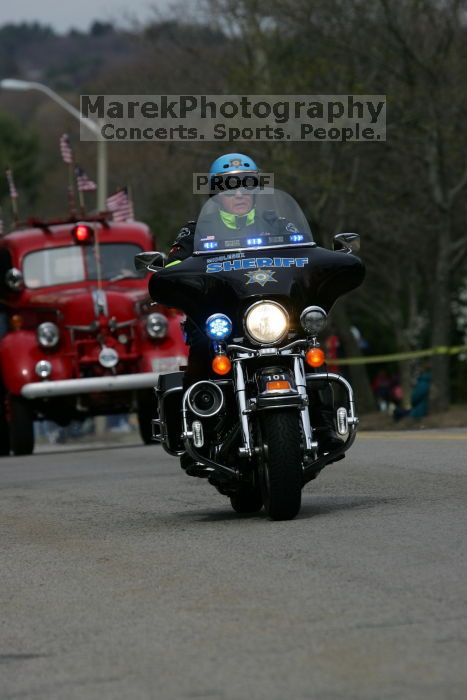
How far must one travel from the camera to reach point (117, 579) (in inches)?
299

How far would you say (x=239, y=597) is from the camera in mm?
6812

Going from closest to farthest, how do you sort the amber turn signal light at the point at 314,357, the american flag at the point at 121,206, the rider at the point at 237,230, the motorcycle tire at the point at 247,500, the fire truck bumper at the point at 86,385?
the amber turn signal light at the point at 314,357, the rider at the point at 237,230, the motorcycle tire at the point at 247,500, the fire truck bumper at the point at 86,385, the american flag at the point at 121,206

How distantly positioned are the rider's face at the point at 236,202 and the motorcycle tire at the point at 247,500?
1.60 metres

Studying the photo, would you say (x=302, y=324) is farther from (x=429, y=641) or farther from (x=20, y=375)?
(x=20, y=375)

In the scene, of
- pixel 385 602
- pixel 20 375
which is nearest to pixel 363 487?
pixel 385 602

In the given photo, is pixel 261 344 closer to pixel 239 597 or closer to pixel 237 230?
pixel 237 230

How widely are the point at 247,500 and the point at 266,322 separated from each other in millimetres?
1387

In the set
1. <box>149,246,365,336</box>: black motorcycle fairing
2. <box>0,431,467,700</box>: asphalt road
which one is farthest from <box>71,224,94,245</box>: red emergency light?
<box>149,246,365,336</box>: black motorcycle fairing

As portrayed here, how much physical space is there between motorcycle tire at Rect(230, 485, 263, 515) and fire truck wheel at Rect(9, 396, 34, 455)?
34.6 feet

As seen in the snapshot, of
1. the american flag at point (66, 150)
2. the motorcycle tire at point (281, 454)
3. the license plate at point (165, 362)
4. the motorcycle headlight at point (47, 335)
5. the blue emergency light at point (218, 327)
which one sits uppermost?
the american flag at point (66, 150)

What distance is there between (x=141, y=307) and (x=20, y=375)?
167cm

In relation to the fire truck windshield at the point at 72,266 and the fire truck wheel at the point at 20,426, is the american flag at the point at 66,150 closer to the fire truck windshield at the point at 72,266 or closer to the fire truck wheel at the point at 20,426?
the fire truck windshield at the point at 72,266

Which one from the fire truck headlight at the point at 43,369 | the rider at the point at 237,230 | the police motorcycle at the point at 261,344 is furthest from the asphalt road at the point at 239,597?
the fire truck headlight at the point at 43,369

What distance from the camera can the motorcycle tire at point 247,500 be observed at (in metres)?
9.88
